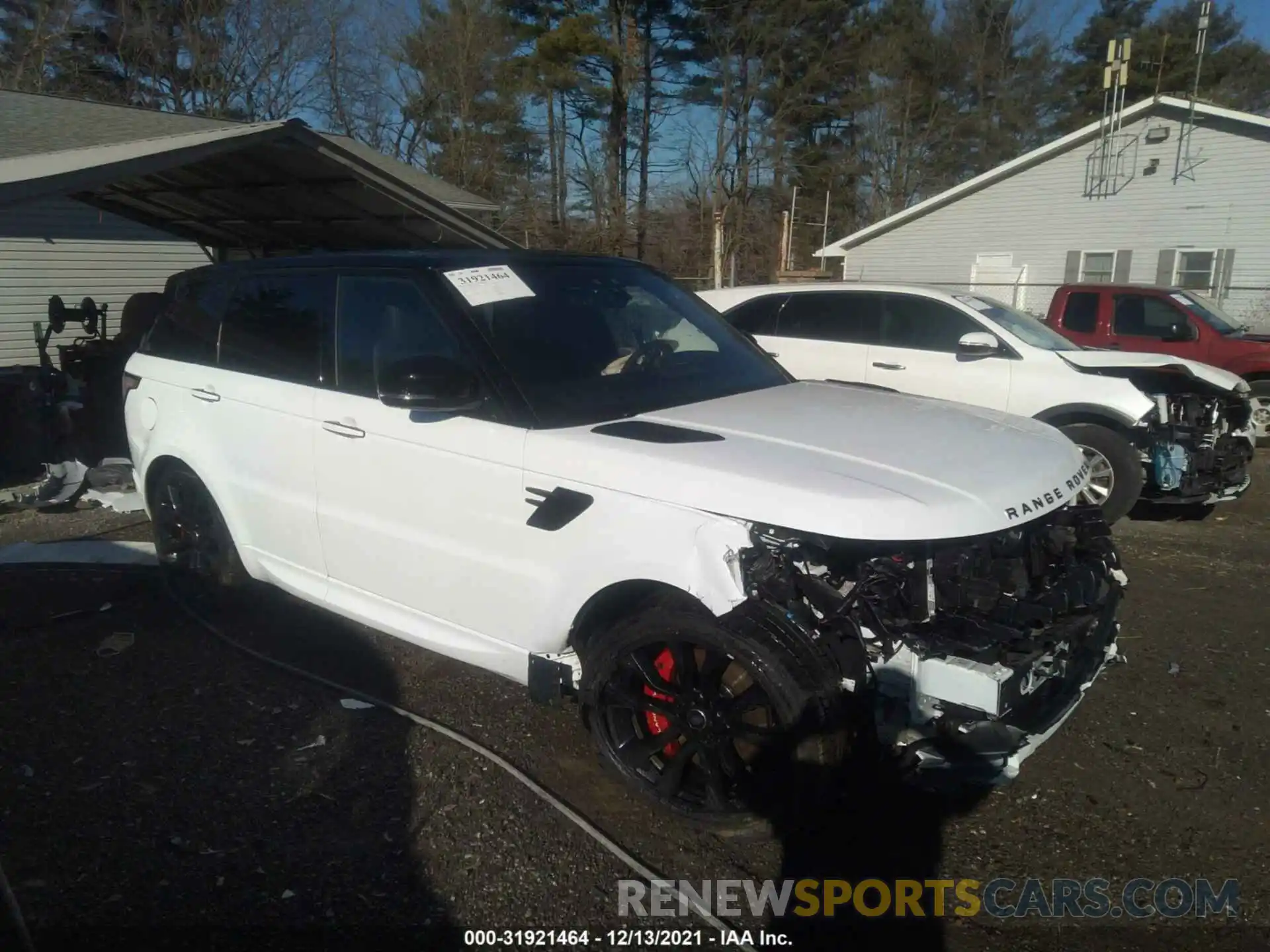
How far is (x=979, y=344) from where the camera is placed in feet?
24.1

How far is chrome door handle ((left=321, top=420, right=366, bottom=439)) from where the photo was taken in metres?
3.85

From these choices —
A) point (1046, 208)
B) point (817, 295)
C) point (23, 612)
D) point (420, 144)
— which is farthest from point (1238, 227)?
point (420, 144)

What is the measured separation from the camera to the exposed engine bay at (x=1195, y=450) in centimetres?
705

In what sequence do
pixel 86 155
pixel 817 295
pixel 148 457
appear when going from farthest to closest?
pixel 817 295
pixel 86 155
pixel 148 457

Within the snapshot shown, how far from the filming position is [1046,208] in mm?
23500

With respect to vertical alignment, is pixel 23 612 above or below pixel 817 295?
below

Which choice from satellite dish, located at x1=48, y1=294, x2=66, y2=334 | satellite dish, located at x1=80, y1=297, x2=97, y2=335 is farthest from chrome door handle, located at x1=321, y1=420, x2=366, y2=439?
satellite dish, located at x1=80, y1=297, x2=97, y2=335

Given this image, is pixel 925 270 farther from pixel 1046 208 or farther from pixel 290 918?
pixel 290 918

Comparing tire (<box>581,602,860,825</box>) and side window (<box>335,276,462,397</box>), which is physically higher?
side window (<box>335,276,462,397</box>)

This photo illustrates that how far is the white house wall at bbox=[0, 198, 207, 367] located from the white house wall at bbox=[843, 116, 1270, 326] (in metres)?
14.9

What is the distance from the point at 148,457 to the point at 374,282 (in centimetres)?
200

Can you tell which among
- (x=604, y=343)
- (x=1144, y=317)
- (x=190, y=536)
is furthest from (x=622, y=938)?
(x=1144, y=317)

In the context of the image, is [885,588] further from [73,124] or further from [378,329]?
[73,124]

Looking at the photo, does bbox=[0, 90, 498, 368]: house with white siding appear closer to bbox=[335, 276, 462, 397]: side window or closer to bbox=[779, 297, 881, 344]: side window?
bbox=[779, 297, 881, 344]: side window
